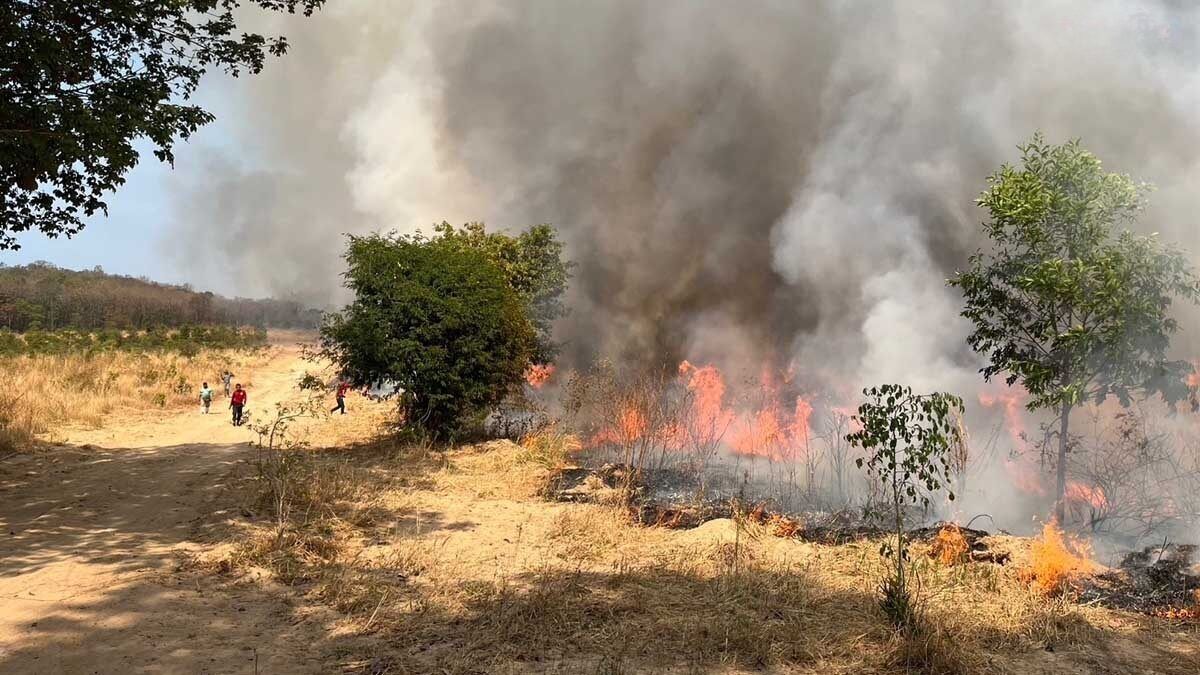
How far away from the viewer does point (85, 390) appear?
18.2 meters

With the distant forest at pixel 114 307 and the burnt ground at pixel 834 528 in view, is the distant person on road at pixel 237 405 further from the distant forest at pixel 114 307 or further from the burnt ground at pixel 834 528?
the distant forest at pixel 114 307

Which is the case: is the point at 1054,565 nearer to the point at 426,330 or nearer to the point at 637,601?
the point at 637,601

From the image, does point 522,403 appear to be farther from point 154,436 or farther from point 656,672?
point 656,672

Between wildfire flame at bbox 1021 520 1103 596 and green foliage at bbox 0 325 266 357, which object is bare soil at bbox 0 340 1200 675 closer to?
wildfire flame at bbox 1021 520 1103 596

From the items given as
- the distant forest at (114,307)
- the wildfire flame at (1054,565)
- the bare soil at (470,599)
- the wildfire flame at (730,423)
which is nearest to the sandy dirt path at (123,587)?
the bare soil at (470,599)

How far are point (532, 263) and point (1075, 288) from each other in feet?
49.4

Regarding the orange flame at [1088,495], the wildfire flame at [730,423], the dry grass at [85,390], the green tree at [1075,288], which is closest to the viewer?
the green tree at [1075,288]

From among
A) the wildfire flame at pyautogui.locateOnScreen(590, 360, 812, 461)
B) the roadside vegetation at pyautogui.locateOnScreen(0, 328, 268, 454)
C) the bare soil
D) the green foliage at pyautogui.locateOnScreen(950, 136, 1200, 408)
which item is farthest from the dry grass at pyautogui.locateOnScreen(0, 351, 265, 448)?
the green foliage at pyautogui.locateOnScreen(950, 136, 1200, 408)

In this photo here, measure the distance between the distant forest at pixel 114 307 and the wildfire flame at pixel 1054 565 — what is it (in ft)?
190

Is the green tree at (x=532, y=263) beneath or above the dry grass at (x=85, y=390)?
above

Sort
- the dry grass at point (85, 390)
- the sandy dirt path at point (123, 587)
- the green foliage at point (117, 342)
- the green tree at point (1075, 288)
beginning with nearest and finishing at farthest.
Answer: the sandy dirt path at point (123, 587) < the green tree at point (1075, 288) < the dry grass at point (85, 390) < the green foliage at point (117, 342)

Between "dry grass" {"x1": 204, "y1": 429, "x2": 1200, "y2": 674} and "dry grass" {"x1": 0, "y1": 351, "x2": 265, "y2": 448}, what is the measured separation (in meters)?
8.60

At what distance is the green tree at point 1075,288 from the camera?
27.8 feet

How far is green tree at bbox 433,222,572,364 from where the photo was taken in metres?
20.0
